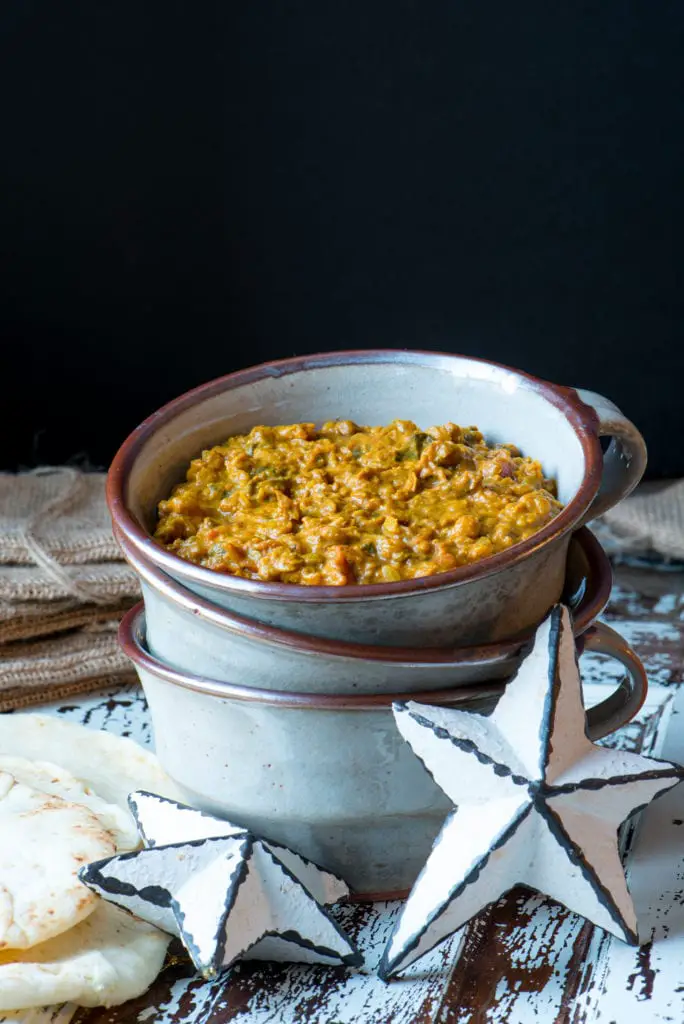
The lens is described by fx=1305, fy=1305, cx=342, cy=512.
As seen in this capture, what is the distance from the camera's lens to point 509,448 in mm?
1704

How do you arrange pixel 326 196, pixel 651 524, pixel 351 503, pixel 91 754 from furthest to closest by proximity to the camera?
pixel 326 196
pixel 651 524
pixel 91 754
pixel 351 503

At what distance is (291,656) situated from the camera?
1369 millimetres

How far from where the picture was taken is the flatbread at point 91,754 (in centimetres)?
173

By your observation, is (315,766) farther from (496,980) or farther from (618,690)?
(618,690)

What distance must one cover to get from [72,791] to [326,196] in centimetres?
152

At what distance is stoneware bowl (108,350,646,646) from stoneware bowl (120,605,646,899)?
0.09 meters

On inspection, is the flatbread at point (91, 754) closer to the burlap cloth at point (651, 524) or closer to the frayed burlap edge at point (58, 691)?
the frayed burlap edge at point (58, 691)

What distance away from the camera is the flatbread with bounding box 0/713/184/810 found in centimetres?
173

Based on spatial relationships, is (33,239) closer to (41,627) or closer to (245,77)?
(245,77)

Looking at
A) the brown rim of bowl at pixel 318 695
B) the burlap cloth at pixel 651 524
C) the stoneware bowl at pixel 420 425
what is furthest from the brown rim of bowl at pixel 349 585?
the burlap cloth at pixel 651 524

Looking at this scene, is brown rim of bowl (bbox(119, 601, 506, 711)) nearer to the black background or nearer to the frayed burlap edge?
the frayed burlap edge

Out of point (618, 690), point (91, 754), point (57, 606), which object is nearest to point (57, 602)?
point (57, 606)

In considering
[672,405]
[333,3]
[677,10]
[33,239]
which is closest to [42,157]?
[33,239]

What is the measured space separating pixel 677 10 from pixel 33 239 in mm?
1362
